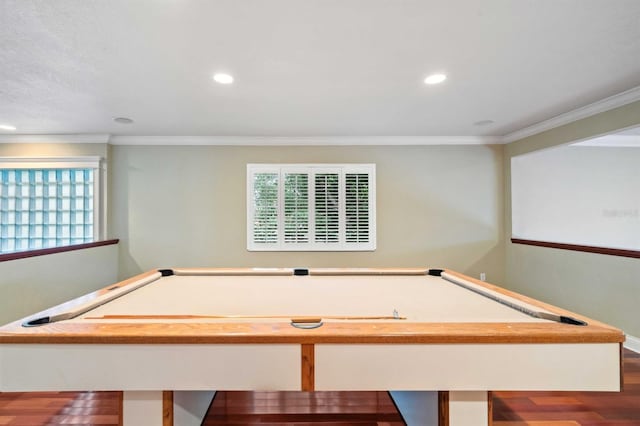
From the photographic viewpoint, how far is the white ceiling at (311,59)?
1.53 m

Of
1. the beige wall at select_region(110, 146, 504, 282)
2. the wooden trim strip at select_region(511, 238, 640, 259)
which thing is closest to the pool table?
the wooden trim strip at select_region(511, 238, 640, 259)

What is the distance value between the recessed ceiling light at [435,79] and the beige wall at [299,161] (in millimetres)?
1690

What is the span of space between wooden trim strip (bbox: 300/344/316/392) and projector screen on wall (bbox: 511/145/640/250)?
4091 mm

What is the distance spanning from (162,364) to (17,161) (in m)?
4.59

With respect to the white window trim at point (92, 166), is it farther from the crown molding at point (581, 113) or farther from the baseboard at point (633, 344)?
the baseboard at point (633, 344)

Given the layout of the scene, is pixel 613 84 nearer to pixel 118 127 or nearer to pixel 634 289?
pixel 634 289

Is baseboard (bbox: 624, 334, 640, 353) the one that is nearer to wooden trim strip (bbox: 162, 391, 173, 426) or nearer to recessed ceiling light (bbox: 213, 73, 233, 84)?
wooden trim strip (bbox: 162, 391, 173, 426)

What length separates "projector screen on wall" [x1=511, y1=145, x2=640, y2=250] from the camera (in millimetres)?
3971

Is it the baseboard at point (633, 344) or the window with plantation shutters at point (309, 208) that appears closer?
the baseboard at point (633, 344)

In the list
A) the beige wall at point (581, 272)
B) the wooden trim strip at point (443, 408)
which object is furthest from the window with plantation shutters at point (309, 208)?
the wooden trim strip at point (443, 408)

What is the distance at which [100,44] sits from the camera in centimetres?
180

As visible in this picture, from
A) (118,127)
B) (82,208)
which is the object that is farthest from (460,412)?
(82,208)

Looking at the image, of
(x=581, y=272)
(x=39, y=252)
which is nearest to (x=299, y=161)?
(x=39, y=252)

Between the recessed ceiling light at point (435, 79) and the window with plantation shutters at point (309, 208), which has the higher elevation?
the recessed ceiling light at point (435, 79)
